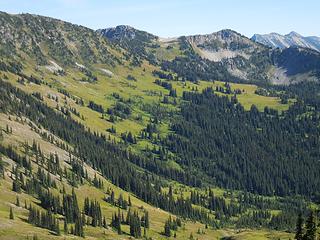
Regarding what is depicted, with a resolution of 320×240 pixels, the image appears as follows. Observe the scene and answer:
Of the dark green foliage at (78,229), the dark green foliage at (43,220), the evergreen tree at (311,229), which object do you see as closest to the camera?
the evergreen tree at (311,229)

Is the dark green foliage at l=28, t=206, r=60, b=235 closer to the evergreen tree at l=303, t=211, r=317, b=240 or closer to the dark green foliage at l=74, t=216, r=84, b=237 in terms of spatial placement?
the dark green foliage at l=74, t=216, r=84, b=237

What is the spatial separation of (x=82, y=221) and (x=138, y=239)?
24511mm

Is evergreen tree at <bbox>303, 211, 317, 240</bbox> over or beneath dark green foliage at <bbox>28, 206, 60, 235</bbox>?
over

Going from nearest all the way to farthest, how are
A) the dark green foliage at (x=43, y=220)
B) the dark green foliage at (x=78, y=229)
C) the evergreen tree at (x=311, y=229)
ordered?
the evergreen tree at (x=311, y=229), the dark green foliage at (x=43, y=220), the dark green foliage at (x=78, y=229)

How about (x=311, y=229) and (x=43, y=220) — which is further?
(x=43, y=220)

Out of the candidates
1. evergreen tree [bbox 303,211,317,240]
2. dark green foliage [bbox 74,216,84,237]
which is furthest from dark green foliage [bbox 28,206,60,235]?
evergreen tree [bbox 303,211,317,240]

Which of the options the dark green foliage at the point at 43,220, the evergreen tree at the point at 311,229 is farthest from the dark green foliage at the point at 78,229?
the evergreen tree at the point at 311,229

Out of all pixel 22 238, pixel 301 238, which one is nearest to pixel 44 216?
pixel 22 238

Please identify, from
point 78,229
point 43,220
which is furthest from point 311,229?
point 43,220

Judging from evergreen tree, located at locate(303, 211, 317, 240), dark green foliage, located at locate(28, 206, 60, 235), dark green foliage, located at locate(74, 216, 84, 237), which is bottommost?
dark green foliage, located at locate(74, 216, 84, 237)

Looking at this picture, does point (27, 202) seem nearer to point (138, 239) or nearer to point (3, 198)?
point (3, 198)

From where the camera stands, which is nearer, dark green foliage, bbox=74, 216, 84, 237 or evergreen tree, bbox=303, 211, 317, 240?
evergreen tree, bbox=303, 211, 317, 240

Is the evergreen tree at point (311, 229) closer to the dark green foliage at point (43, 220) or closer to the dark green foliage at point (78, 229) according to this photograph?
the dark green foliage at point (43, 220)

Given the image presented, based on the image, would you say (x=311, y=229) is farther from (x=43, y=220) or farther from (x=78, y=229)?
(x=43, y=220)
